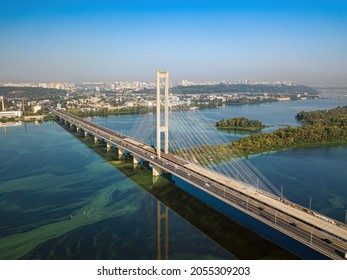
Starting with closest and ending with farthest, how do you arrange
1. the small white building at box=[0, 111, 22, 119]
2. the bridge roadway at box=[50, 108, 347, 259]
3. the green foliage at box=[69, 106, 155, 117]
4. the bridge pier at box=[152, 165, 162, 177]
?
1. the bridge roadway at box=[50, 108, 347, 259]
2. the bridge pier at box=[152, 165, 162, 177]
3. the small white building at box=[0, 111, 22, 119]
4. the green foliage at box=[69, 106, 155, 117]

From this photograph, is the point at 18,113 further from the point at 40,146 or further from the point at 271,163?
the point at 271,163

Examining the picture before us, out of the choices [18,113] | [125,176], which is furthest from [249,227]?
[18,113]

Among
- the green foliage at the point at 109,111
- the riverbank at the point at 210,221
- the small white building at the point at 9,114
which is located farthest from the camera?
the green foliage at the point at 109,111

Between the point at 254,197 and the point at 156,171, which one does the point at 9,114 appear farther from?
the point at 254,197

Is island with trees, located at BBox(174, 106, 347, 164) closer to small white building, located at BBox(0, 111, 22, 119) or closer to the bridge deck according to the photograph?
the bridge deck

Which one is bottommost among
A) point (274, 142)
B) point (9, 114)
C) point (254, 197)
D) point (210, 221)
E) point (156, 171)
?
point (210, 221)

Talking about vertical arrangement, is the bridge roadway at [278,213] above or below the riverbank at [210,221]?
above

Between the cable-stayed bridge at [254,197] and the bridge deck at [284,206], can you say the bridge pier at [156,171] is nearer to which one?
the cable-stayed bridge at [254,197]

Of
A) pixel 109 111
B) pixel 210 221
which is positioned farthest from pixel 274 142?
pixel 109 111

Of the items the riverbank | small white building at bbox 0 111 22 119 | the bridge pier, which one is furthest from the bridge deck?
small white building at bbox 0 111 22 119

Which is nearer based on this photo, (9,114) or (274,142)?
(274,142)

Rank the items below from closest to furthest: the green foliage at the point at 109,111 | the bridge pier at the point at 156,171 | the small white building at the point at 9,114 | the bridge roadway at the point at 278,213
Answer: the bridge roadway at the point at 278,213 → the bridge pier at the point at 156,171 → the small white building at the point at 9,114 → the green foliage at the point at 109,111

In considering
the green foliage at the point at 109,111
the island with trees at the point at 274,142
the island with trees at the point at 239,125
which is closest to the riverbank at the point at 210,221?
the island with trees at the point at 274,142
